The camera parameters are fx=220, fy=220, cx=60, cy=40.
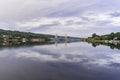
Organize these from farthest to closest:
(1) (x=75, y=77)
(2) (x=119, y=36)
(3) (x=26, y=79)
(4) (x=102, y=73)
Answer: (2) (x=119, y=36)
(4) (x=102, y=73)
(1) (x=75, y=77)
(3) (x=26, y=79)

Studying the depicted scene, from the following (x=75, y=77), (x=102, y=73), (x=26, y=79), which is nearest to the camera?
(x=26, y=79)

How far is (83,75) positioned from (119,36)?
171281 millimetres

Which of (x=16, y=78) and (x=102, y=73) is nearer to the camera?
(x=16, y=78)

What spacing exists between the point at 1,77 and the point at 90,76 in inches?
408

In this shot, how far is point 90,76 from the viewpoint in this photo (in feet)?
86.1

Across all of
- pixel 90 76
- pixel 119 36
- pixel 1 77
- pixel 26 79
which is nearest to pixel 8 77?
pixel 1 77

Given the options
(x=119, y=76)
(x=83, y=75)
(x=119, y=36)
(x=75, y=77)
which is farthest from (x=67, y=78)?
(x=119, y=36)

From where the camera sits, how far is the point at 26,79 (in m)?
24.0

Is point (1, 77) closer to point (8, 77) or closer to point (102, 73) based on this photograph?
point (8, 77)

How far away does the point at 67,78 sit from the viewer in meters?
24.9

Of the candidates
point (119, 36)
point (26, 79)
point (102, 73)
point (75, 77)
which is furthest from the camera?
point (119, 36)

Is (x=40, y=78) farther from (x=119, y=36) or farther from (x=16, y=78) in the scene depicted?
(x=119, y=36)

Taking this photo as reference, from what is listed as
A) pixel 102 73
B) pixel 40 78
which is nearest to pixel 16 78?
pixel 40 78

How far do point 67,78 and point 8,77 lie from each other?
672 centimetres
